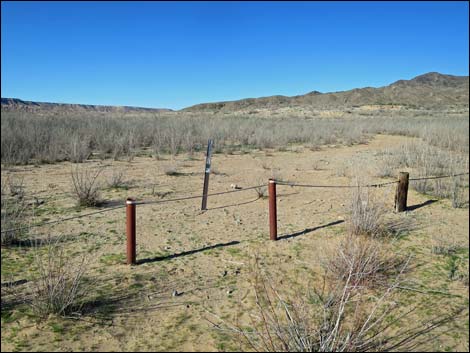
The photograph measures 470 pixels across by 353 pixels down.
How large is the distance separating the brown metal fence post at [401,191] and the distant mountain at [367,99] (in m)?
76.6

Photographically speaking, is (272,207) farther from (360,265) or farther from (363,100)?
(363,100)

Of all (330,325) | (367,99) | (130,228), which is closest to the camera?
(330,325)

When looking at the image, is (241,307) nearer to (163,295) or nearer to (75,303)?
(163,295)

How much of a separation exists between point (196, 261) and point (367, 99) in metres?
102

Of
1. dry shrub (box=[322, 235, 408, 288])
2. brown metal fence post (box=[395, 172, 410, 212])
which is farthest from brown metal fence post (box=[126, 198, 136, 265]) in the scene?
brown metal fence post (box=[395, 172, 410, 212])

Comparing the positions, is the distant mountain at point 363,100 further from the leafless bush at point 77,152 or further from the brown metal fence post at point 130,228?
the brown metal fence post at point 130,228

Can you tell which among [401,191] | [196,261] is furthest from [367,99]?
[196,261]

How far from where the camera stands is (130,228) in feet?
16.9

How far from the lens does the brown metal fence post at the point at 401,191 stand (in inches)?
299

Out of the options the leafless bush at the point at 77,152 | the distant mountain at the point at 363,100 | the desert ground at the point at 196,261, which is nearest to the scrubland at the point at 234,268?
the desert ground at the point at 196,261

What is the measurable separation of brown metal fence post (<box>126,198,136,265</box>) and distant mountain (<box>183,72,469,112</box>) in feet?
263

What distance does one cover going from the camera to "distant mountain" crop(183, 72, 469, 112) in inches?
3420

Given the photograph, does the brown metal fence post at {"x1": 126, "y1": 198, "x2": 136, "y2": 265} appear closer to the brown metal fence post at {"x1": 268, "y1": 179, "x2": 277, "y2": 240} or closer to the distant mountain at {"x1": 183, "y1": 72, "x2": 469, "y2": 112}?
the brown metal fence post at {"x1": 268, "y1": 179, "x2": 277, "y2": 240}

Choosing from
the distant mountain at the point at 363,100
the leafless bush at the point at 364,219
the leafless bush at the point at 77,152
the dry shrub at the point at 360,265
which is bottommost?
the dry shrub at the point at 360,265
